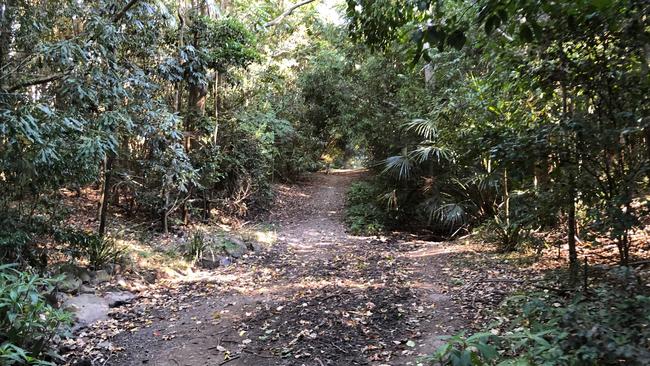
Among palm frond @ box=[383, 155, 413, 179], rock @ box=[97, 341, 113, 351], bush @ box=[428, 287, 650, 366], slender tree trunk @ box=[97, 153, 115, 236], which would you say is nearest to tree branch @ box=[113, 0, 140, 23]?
slender tree trunk @ box=[97, 153, 115, 236]

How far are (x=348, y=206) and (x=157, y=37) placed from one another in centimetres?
725

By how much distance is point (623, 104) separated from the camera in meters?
3.16

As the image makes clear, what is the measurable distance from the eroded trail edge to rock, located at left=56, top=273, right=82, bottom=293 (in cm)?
65

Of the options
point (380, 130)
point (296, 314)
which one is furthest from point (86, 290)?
point (380, 130)

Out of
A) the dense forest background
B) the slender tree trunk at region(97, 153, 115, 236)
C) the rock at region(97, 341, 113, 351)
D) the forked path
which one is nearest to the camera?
the dense forest background

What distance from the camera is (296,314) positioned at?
4836 millimetres

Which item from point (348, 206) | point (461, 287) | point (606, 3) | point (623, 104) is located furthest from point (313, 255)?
point (606, 3)

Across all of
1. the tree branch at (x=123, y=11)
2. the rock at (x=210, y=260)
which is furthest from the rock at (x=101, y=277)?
the tree branch at (x=123, y=11)

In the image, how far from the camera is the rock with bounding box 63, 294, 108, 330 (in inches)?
181

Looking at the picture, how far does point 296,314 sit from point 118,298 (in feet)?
7.79

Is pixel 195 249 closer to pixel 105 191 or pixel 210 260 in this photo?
pixel 210 260

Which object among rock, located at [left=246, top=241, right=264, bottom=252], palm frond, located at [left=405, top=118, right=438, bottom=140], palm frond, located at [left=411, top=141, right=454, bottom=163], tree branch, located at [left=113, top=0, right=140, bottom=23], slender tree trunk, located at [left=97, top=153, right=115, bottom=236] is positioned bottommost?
rock, located at [left=246, top=241, right=264, bottom=252]

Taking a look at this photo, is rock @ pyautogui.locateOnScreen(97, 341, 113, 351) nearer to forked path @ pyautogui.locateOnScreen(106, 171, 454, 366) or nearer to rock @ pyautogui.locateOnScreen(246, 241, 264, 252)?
forked path @ pyautogui.locateOnScreen(106, 171, 454, 366)

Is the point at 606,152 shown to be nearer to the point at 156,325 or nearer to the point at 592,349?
the point at 592,349
